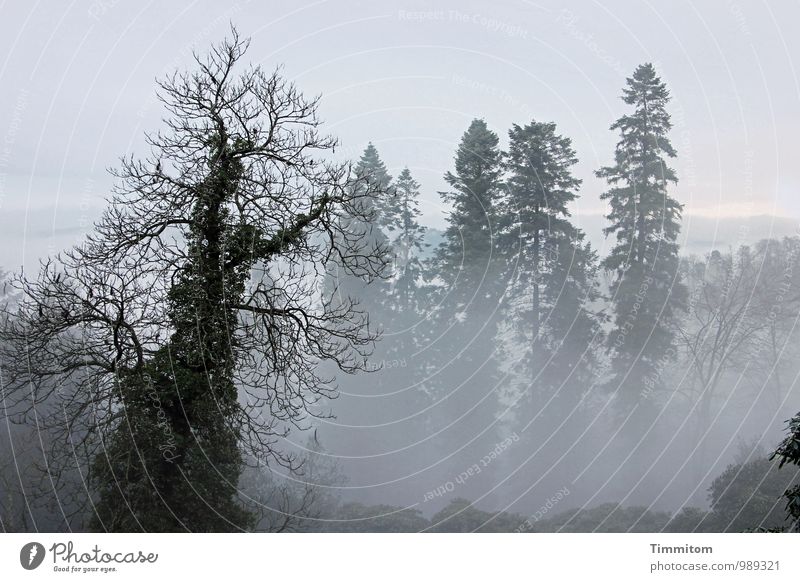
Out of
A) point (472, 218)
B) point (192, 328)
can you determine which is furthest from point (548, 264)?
point (192, 328)

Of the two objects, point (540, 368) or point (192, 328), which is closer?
point (192, 328)

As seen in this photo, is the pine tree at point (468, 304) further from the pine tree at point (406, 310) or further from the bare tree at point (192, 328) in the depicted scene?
the bare tree at point (192, 328)

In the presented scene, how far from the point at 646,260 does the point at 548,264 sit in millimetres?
5822

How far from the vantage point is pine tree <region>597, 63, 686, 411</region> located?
42312 mm

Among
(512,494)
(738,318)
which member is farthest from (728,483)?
(738,318)

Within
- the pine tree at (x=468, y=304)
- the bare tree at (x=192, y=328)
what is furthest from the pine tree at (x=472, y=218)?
the bare tree at (x=192, y=328)

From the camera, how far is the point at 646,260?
1673 inches

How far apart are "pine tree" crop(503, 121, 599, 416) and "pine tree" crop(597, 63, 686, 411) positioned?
1.81 metres

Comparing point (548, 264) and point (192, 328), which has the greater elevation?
point (548, 264)

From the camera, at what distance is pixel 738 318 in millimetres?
46469

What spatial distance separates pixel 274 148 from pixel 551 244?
30029 millimetres

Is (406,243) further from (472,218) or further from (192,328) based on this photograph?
(192,328)

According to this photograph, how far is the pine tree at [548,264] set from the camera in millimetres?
42031

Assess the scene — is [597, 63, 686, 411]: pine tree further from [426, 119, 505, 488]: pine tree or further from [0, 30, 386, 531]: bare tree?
[0, 30, 386, 531]: bare tree
